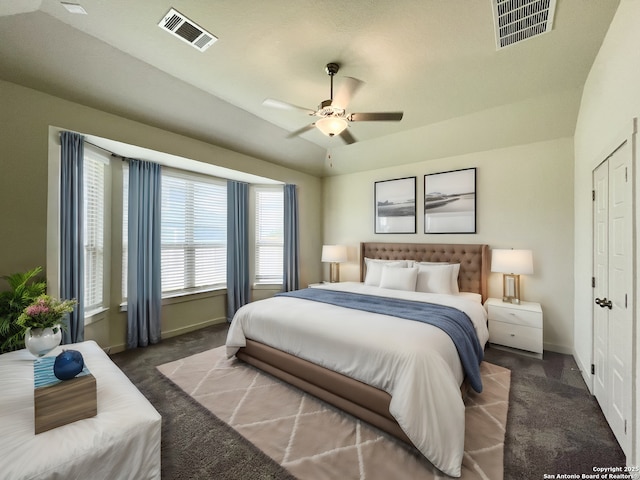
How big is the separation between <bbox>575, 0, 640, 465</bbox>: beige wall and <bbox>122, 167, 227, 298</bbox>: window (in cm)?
485

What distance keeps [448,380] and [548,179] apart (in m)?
3.30

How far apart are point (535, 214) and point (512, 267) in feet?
2.86

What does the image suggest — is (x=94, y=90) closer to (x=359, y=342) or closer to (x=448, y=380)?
(x=359, y=342)

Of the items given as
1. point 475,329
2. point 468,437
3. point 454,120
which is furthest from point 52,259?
point 454,120

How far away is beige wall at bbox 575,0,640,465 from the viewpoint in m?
1.68

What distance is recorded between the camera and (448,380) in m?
1.78

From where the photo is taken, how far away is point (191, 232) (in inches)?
176

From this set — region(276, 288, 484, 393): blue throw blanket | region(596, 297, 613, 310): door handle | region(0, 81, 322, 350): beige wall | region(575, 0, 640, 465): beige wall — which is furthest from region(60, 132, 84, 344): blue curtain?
region(596, 297, 613, 310): door handle

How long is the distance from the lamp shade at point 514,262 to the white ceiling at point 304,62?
156 cm

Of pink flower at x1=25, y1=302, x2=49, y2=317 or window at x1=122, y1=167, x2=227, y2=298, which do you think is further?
window at x1=122, y1=167, x2=227, y2=298

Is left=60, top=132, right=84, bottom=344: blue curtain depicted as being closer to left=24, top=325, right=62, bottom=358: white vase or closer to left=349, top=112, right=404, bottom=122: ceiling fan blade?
left=24, top=325, right=62, bottom=358: white vase

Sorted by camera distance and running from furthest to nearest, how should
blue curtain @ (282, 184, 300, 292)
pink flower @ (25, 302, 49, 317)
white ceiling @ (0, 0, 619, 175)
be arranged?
blue curtain @ (282, 184, 300, 292) → white ceiling @ (0, 0, 619, 175) → pink flower @ (25, 302, 49, 317)

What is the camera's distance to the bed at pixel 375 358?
5.60ft

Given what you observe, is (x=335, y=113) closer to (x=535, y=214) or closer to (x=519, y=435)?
(x=519, y=435)
